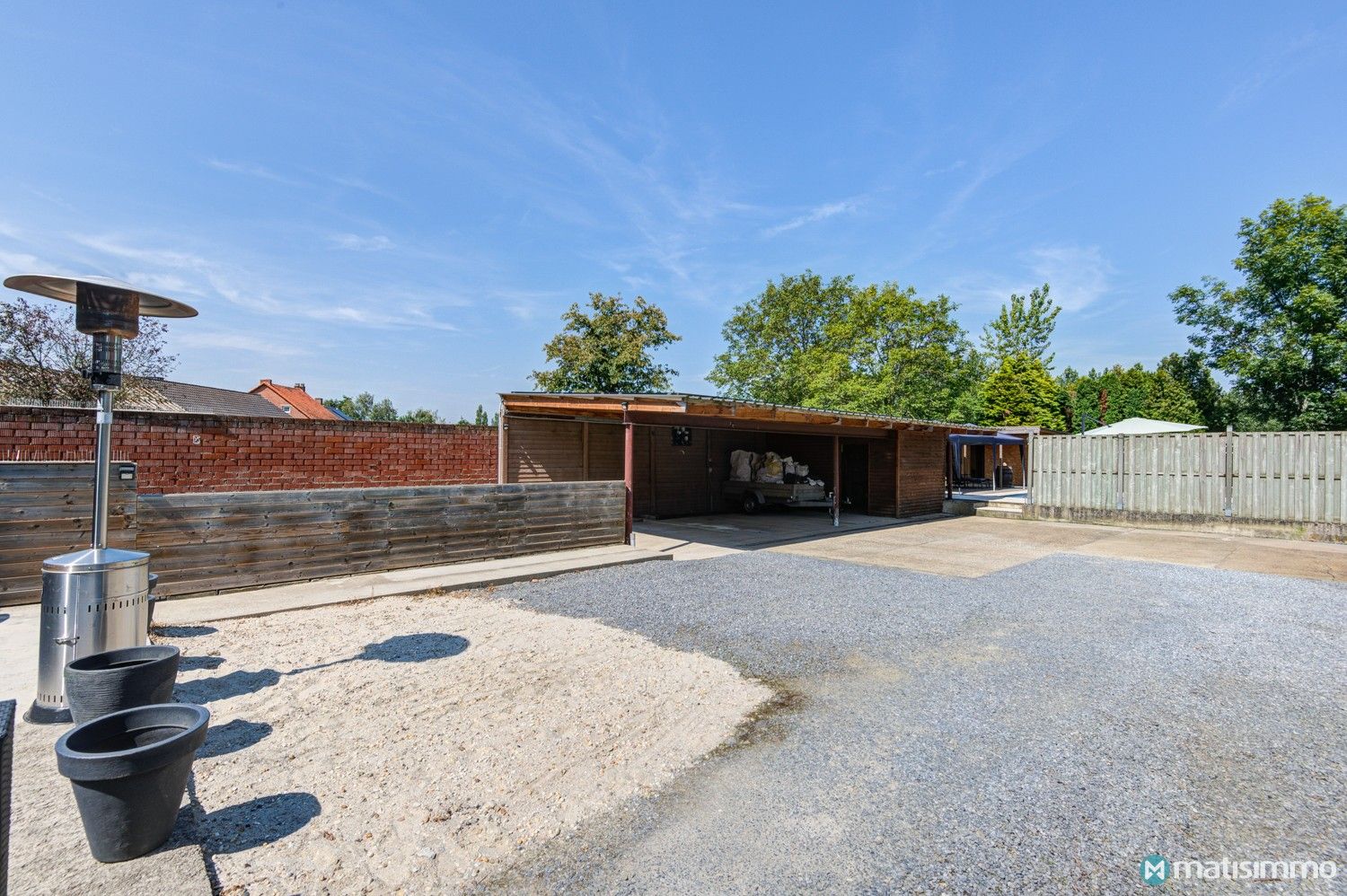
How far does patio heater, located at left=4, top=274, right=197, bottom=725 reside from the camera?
10.5ft

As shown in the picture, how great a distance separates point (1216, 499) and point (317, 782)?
1619 cm

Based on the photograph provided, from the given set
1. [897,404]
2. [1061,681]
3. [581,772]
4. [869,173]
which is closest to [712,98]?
[869,173]

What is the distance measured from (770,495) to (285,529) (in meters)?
10.6

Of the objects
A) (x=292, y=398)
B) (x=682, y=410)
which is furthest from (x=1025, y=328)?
(x=292, y=398)

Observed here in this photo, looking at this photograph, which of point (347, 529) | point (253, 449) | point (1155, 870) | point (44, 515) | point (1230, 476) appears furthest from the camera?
point (1230, 476)

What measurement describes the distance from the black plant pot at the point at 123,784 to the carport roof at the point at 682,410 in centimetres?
625

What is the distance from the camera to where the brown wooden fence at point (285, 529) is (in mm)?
5375

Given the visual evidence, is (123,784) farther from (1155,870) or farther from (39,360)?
(39,360)

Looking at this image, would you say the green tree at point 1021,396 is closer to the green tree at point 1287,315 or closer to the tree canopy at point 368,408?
the green tree at point 1287,315

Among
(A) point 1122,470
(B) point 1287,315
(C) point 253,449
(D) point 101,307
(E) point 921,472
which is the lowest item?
(E) point 921,472

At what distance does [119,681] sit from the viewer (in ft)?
8.93

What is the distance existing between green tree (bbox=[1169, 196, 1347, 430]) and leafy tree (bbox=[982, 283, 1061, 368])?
1438 centimetres

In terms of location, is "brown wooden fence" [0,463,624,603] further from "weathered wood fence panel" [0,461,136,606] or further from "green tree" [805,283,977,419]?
"green tree" [805,283,977,419]

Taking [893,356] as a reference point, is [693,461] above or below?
below
